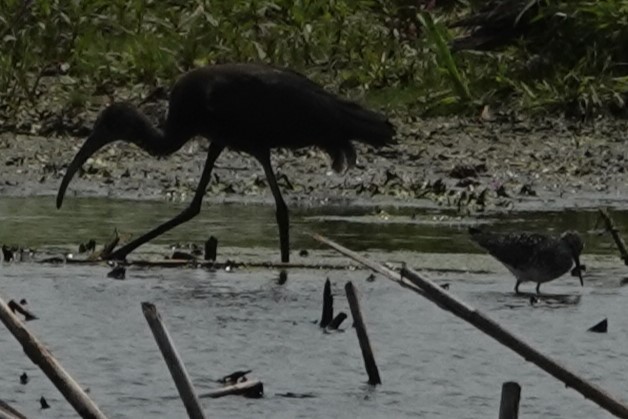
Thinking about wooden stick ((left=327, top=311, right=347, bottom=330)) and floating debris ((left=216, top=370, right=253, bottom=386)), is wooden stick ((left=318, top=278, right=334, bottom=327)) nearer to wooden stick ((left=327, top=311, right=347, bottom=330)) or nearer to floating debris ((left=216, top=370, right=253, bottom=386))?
wooden stick ((left=327, top=311, right=347, bottom=330))

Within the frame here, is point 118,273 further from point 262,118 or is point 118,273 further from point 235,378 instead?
point 235,378

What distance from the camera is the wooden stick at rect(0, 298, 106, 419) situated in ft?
15.7

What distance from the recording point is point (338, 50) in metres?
14.7

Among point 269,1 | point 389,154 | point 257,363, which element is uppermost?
point 269,1

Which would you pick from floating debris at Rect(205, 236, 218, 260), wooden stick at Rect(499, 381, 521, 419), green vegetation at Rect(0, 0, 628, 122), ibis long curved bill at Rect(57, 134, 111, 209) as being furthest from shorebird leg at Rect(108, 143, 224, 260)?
wooden stick at Rect(499, 381, 521, 419)

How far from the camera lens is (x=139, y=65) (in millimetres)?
14453

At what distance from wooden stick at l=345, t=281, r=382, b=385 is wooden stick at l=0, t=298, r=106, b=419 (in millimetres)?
1542

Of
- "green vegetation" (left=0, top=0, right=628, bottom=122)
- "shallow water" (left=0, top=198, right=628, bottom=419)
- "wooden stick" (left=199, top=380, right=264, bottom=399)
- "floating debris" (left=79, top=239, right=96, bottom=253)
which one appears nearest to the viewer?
"wooden stick" (left=199, top=380, right=264, bottom=399)

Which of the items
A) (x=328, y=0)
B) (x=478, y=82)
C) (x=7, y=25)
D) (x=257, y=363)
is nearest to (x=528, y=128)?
(x=478, y=82)

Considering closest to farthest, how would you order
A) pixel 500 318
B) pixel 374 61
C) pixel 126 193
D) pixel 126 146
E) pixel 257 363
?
pixel 257 363, pixel 500 318, pixel 126 193, pixel 126 146, pixel 374 61

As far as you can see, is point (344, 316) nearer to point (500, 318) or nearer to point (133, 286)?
point (500, 318)

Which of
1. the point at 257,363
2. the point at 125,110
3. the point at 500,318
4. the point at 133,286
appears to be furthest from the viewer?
the point at 125,110

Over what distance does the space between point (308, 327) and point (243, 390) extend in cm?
143

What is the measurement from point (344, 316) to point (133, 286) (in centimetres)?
130
